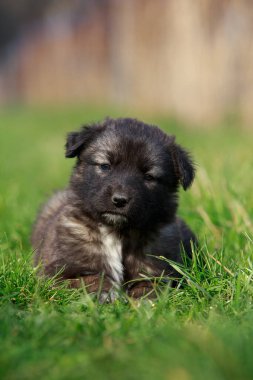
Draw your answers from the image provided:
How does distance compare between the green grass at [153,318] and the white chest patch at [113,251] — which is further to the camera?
the white chest patch at [113,251]

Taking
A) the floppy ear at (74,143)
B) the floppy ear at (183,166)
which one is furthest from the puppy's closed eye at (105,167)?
the floppy ear at (183,166)

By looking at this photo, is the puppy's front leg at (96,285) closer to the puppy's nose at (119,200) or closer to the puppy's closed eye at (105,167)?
the puppy's nose at (119,200)

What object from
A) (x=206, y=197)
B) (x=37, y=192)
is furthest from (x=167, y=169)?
(x=37, y=192)

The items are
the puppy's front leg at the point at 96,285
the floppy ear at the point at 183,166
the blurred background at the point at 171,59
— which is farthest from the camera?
the blurred background at the point at 171,59

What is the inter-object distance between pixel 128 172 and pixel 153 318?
1.29 meters

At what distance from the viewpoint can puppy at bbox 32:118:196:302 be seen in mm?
4164

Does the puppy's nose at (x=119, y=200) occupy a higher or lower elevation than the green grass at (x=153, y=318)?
higher

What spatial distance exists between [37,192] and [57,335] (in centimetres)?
502

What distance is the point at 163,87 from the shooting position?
1669cm

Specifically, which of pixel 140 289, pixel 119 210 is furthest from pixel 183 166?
pixel 140 289

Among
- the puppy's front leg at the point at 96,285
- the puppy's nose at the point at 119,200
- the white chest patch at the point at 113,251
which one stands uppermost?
the puppy's nose at the point at 119,200

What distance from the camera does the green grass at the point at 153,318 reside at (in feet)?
8.14

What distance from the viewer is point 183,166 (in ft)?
14.7

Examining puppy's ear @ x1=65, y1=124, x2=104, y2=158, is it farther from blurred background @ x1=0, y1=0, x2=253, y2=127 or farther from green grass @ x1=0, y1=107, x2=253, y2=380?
blurred background @ x1=0, y1=0, x2=253, y2=127
